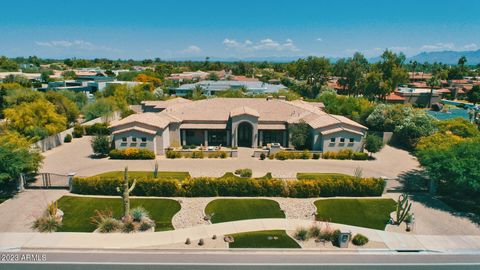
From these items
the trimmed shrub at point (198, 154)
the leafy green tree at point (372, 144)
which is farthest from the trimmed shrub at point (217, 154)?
the leafy green tree at point (372, 144)

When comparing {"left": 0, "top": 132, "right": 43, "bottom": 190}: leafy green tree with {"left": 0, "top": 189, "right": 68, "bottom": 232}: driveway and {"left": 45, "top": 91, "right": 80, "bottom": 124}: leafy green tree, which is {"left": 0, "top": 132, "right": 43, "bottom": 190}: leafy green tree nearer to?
{"left": 0, "top": 189, "right": 68, "bottom": 232}: driveway

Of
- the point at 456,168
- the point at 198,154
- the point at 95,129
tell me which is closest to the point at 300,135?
the point at 198,154

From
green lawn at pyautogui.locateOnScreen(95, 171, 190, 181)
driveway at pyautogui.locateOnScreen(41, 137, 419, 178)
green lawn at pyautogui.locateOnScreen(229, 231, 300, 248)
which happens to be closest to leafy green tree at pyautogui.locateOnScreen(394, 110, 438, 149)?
driveway at pyautogui.locateOnScreen(41, 137, 419, 178)

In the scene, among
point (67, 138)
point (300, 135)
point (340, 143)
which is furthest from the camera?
point (67, 138)

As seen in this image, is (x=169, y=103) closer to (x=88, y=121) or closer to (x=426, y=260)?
(x=88, y=121)

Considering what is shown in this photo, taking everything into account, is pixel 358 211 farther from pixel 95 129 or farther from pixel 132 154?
pixel 95 129

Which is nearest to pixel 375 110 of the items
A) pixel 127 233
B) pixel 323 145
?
pixel 323 145

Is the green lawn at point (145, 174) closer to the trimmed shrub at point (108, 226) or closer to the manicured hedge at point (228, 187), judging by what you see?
the manicured hedge at point (228, 187)
